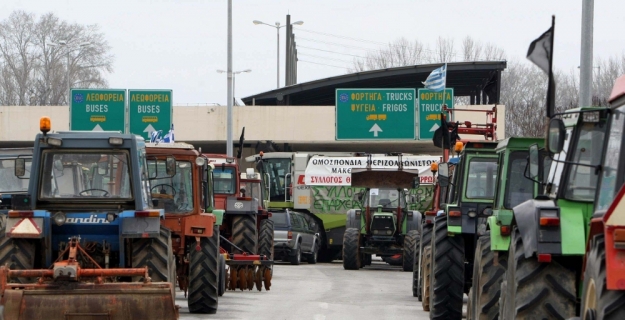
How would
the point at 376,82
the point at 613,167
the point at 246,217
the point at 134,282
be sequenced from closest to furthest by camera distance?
the point at 613,167 < the point at 134,282 < the point at 246,217 < the point at 376,82

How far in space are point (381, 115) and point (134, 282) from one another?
3208cm

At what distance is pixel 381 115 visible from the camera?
4431cm

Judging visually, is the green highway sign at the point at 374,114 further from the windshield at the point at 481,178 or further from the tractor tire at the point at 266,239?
the windshield at the point at 481,178

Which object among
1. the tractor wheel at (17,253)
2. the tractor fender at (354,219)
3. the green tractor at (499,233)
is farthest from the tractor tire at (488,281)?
the tractor fender at (354,219)

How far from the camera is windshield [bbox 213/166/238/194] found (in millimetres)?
24375

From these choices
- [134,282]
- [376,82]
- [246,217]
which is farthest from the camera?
[376,82]

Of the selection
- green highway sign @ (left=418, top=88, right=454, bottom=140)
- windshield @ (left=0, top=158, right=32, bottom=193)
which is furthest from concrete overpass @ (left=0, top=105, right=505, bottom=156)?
windshield @ (left=0, top=158, right=32, bottom=193)

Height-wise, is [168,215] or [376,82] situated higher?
[376,82]

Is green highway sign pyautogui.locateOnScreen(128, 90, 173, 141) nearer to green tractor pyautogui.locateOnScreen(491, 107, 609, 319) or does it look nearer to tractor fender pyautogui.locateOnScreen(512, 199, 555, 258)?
tractor fender pyautogui.locateOnScreen(512, 199, 555, 258)

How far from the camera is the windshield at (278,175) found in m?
40.5

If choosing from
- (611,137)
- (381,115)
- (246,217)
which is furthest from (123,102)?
(611,137)

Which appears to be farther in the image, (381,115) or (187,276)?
(381,115)

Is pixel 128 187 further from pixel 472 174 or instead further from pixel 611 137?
pixel 611 137

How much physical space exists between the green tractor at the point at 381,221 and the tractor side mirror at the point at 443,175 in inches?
524
